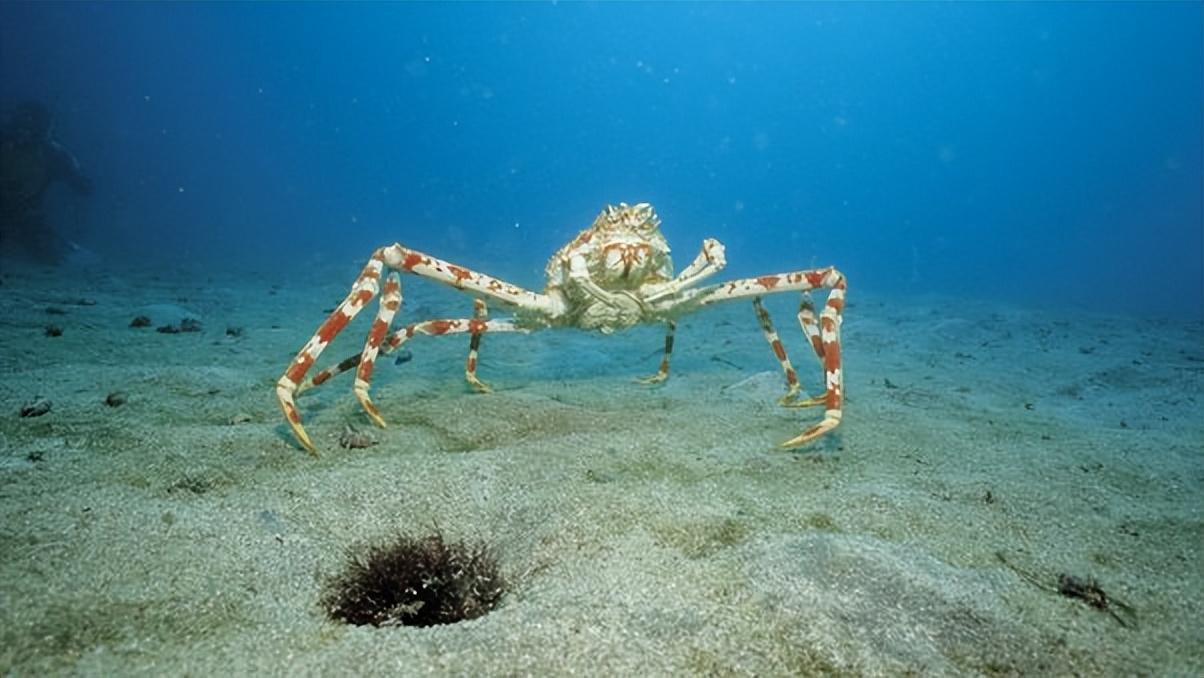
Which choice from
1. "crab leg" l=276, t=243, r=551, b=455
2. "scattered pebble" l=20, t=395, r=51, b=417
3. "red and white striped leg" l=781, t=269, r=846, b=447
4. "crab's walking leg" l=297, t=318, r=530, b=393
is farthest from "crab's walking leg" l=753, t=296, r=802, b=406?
"scattered pebble" l=20, t=395, r=51, b=417

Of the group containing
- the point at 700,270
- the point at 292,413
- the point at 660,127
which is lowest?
the point at 292,413

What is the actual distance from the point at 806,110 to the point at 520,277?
143 meters

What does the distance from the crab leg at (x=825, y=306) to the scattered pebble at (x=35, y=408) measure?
5173 mm

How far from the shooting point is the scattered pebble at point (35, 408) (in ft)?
13.6

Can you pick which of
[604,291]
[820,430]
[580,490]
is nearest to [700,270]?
[604,291]

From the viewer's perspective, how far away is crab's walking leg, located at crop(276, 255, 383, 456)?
3975 millimetres

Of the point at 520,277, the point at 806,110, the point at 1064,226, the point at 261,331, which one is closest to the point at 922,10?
the point at 806,110

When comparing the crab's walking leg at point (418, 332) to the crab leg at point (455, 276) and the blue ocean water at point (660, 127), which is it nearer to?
the crab leg at point (455, 276)

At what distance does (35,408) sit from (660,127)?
6076 inches

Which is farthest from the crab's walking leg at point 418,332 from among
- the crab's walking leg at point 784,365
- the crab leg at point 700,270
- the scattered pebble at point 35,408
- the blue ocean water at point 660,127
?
the blue ocean water at point 660,127

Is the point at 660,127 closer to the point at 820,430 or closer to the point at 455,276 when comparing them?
the point at 455,276

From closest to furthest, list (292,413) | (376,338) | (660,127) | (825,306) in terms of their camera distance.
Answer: (292,413) < (825,306) < (376,338) < (660,127)

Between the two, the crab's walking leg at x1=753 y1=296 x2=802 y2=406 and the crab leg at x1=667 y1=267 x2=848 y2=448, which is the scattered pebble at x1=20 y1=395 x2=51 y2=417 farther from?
the crab's walking leg at x1=753 y1=296 x2=802 y2=406

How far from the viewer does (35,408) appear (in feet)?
13.7
